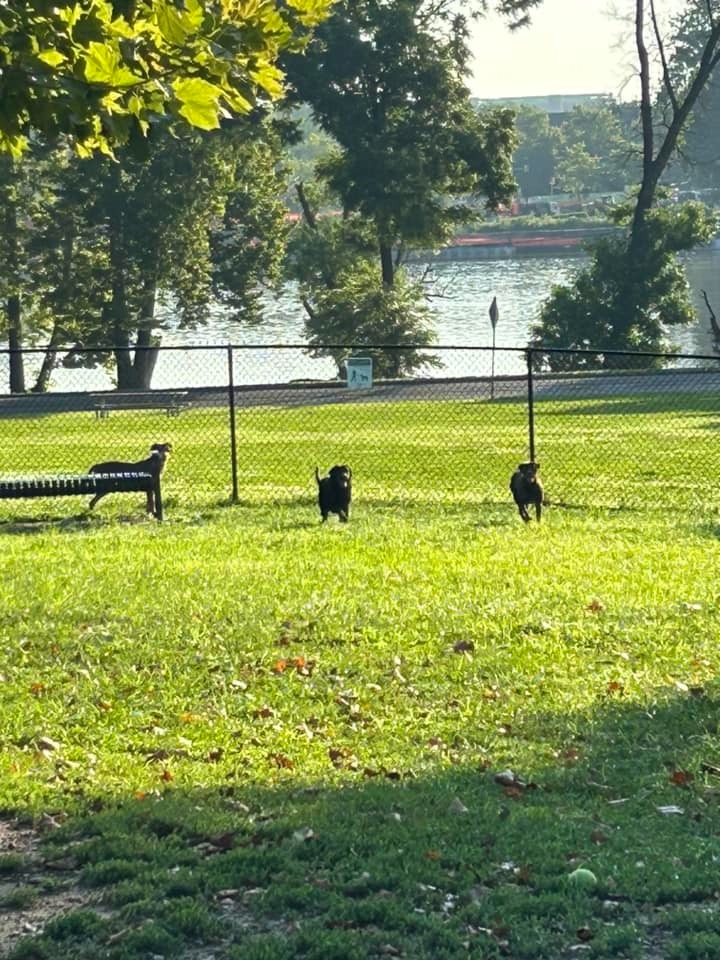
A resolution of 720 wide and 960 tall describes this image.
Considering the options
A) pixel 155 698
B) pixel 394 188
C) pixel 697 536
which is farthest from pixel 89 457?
pixel 394 188

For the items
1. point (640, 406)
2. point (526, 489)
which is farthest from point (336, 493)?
point (640, 406)

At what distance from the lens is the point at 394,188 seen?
148ft

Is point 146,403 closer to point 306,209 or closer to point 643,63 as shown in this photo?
point 643,63

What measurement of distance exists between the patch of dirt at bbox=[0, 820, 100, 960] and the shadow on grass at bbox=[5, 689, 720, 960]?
0.02 meters

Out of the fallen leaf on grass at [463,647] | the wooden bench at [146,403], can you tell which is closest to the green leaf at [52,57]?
the fallen leaf on grass at [463,647]

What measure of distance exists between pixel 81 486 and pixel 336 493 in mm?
2434

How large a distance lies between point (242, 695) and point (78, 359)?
36.1m

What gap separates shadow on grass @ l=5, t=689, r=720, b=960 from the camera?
16.0 ft

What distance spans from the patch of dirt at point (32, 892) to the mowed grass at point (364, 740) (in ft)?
0.06

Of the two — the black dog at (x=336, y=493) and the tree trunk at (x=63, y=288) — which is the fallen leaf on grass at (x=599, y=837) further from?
the tree trunk at (x=63, y=288)

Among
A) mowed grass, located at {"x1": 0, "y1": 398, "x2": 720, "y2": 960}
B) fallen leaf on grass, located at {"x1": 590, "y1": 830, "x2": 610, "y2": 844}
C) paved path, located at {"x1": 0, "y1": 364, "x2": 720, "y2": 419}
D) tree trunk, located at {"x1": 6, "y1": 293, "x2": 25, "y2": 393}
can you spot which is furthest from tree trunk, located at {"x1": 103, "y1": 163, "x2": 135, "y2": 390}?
fallen leaf on grass, located at {"x1": 590, "y1": 830, "x2": 610, "y2": 844}

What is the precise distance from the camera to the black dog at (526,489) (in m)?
15.0

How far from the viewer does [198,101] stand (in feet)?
18.0

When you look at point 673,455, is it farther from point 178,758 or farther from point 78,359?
point 78,359
